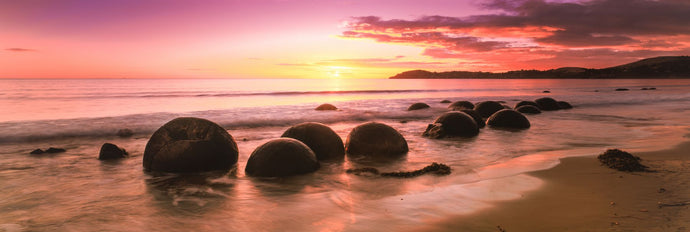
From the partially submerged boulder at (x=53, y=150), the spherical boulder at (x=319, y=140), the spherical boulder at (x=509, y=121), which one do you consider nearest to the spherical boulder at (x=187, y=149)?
the spherical boulder at (x=319, y=140)

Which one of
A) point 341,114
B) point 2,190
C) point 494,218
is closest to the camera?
point 494,218

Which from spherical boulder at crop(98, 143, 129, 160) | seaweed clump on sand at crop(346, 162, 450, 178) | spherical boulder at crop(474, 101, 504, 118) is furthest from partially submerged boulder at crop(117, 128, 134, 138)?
spherical boulder at crop(474, 101, 504, 118)

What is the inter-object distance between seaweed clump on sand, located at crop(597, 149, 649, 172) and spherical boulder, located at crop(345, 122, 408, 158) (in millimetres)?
3992

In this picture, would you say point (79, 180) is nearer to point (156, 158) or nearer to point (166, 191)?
point (156, 158)

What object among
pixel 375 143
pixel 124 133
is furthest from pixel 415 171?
pixel 124 133

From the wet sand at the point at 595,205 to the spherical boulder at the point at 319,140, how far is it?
4007 millimetres

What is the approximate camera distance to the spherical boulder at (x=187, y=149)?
7.10 meters

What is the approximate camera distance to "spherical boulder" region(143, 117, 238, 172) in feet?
23.3

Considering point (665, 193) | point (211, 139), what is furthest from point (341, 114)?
point (665, 193)

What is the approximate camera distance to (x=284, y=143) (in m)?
6.85

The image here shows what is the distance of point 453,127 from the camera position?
445 inches

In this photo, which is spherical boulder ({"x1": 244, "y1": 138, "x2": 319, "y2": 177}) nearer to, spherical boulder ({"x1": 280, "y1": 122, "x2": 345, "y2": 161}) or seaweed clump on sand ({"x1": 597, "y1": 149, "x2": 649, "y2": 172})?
spherical boulder ({"x1": 280, "y1": 122, "x2": 345, "y2": 161})

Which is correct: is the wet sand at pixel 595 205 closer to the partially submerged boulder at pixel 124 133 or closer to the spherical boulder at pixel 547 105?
the partially submerged boulder at pixel 124 133

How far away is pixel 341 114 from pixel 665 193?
15994mm
